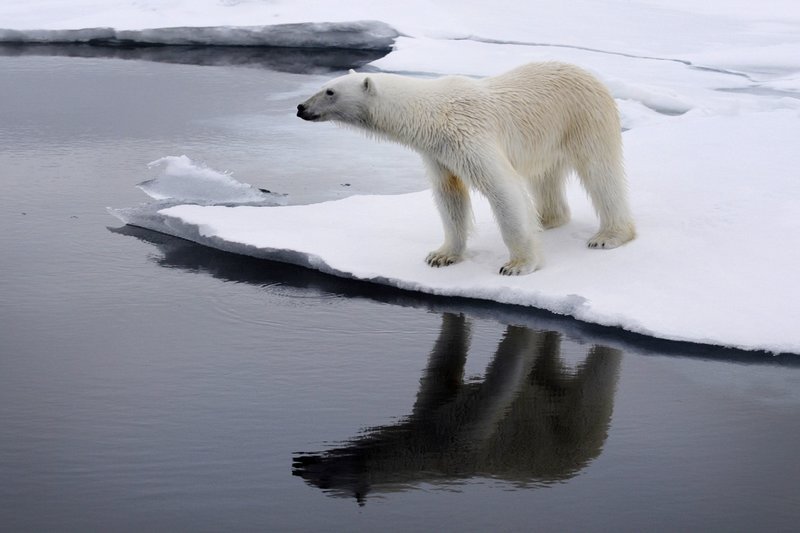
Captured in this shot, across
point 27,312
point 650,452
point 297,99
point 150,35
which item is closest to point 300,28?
point 150,35

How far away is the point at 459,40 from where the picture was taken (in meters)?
13.0

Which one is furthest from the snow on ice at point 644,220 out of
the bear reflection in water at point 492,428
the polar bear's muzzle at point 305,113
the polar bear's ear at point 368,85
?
the polar bear's ear at point 368,85

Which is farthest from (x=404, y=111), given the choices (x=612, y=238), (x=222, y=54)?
(x=222, y=54)

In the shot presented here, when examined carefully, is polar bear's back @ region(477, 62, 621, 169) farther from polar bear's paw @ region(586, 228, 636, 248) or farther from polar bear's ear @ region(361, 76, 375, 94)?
polar bear's ear @ region(361, 76, 375, 94)

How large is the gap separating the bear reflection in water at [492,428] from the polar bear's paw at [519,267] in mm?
612

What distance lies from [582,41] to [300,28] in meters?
3.51

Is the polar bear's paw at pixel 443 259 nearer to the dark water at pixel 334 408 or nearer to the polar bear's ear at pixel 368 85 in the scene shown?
the dark water at pixel 334 408

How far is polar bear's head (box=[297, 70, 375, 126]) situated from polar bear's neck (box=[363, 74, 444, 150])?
43mm

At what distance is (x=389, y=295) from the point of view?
18.0 feet

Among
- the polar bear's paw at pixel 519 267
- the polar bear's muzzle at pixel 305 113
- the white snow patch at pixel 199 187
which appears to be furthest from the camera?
the white snow patch at pixel 199 187

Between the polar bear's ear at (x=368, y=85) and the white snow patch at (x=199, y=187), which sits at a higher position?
the polar bear's ear at (x=368, y=85)

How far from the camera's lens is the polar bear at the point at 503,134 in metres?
5.26

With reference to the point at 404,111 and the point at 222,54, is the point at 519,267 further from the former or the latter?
the point at 222,54

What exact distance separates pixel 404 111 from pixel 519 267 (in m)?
1.00
